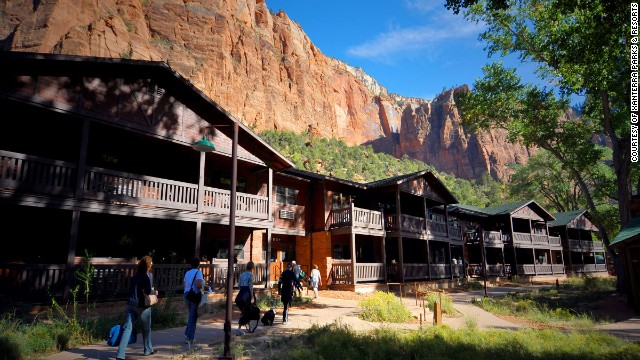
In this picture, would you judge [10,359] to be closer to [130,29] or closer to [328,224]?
[328,224]

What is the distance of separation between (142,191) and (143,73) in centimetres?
497

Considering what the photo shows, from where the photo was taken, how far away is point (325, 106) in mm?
117875

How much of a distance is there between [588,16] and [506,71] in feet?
33.9

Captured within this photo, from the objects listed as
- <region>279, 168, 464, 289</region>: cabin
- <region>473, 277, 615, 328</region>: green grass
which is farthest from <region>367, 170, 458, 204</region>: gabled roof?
<region>473, 277, 615, 328</region>: green grass

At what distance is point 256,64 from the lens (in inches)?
3875

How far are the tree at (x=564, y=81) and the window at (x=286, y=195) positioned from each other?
542 inches

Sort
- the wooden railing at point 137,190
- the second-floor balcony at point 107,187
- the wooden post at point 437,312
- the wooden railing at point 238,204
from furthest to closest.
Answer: the wooden railing at point 238,204, the wooden railing at point 137,190, the wooden post at point 437,312, the second-floor balcony at point 107,187

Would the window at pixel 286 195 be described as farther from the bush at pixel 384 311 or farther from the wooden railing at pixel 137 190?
the bush at pixel 384 311

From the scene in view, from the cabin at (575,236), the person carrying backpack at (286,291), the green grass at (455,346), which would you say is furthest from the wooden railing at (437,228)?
the cabin at (575,236)

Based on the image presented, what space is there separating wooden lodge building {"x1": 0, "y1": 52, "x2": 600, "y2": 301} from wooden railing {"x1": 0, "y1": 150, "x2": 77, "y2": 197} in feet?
0.13

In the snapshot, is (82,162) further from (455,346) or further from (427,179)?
(427,179)

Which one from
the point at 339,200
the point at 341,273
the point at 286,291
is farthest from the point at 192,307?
the point at 339,200

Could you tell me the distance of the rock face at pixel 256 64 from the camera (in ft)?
213

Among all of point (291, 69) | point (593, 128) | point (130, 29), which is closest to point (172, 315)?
point (593, 128)
